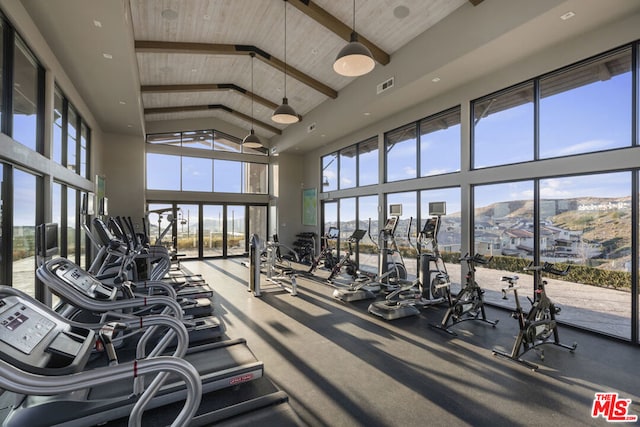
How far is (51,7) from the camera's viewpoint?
3.55 metres

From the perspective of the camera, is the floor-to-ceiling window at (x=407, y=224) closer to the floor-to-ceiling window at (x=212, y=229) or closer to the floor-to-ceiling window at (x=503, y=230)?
the floor-to-ceiling window at (x=503, y=230)

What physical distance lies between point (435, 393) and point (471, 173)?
418cm

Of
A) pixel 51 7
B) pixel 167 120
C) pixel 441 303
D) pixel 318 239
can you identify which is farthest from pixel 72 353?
pixel 167 120

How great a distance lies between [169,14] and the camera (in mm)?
5422

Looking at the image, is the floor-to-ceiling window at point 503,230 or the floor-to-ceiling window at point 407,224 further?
the floor-to-ceiling window at point 407,224

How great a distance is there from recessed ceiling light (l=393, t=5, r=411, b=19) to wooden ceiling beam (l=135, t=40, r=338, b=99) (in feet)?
9.64

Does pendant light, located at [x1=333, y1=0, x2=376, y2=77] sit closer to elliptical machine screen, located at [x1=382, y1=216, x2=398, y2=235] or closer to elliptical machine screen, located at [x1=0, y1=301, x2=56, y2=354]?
elliptical machine screen, located at [x1=382, y1=216, x2=398, y2=235]

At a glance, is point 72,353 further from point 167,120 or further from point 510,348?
point 167,120

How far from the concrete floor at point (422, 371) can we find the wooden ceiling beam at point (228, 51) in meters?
5.23

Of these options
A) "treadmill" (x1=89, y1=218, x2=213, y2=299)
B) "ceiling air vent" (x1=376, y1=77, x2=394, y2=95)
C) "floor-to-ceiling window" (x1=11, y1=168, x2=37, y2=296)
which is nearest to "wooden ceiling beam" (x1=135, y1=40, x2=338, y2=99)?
"ceiling air vent" (x1=376, y1=77, x2=394, y2=95)

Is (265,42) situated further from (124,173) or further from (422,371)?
(422,371)

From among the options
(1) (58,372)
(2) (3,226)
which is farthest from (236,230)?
(1) (58,372)

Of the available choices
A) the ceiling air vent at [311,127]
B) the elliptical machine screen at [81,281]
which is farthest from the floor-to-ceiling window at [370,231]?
→ the elliptical machine screen at [81,281]

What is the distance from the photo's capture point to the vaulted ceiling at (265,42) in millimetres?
3963
